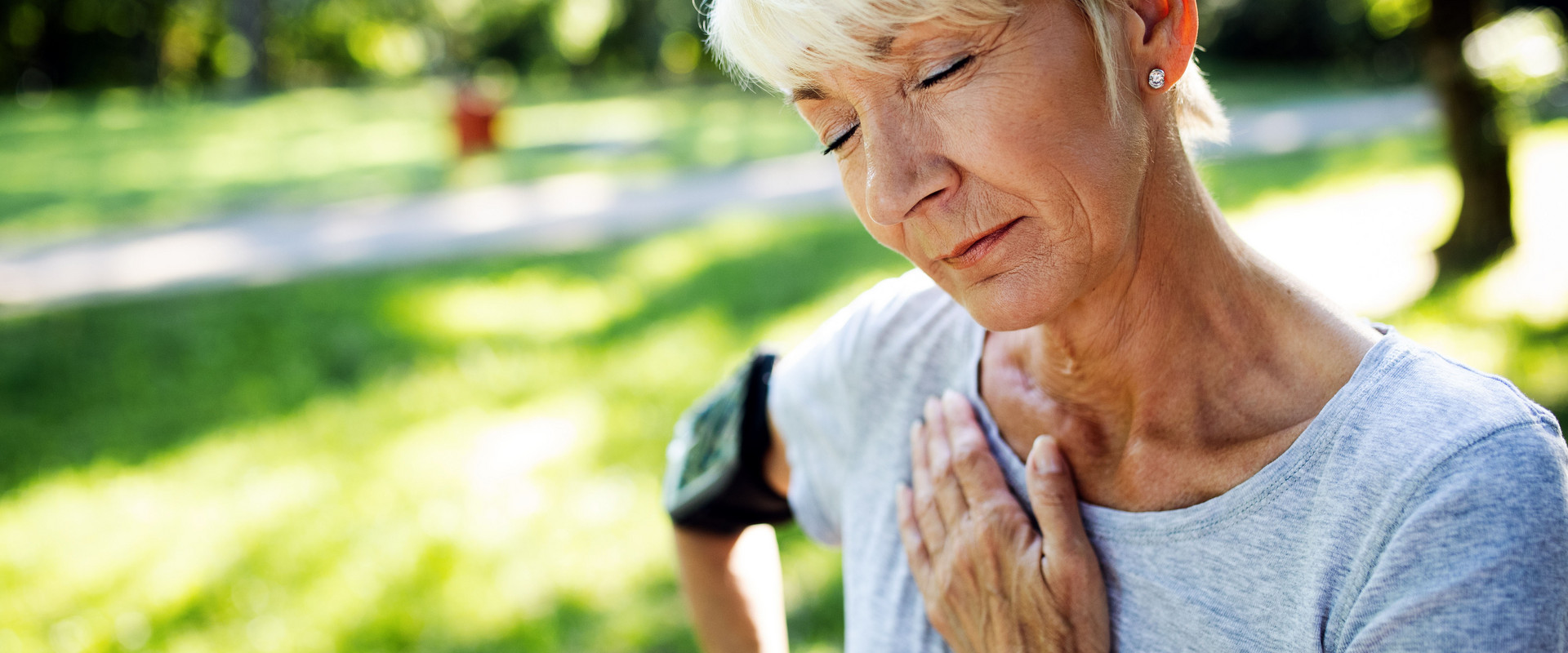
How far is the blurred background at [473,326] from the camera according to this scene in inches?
136

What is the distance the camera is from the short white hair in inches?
42.6

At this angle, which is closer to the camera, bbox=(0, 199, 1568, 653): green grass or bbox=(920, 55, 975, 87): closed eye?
bbox=(920, 55, 975, 87): closed eye

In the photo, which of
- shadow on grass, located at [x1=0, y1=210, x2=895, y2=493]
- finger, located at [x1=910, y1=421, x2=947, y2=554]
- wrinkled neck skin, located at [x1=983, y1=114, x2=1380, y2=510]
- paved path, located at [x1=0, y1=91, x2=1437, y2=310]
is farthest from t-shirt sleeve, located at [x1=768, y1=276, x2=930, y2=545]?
paved path, located at [x1=0, y1=91, x2=1437, y2=310]

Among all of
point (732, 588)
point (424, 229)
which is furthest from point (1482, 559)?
point (424, 229)

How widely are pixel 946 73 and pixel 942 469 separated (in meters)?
0.56

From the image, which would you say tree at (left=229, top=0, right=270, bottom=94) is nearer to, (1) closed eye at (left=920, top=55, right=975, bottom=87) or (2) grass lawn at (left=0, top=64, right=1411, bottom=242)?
(2) grass lawn at (left=0, top=64, right=1411, bottom=242)

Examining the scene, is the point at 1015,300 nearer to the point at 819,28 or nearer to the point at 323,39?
the point at 819,28

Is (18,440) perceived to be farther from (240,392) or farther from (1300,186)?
(1300,186)

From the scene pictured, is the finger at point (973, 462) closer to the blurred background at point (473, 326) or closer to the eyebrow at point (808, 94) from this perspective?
the eyebrow at point (808, 94)

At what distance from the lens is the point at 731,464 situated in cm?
172

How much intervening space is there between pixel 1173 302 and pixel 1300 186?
8017 millimetres

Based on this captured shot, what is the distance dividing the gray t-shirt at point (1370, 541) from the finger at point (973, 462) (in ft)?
0.13

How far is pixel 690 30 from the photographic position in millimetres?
29781

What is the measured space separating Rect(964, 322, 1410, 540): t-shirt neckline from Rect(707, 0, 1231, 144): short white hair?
1.25 ft
